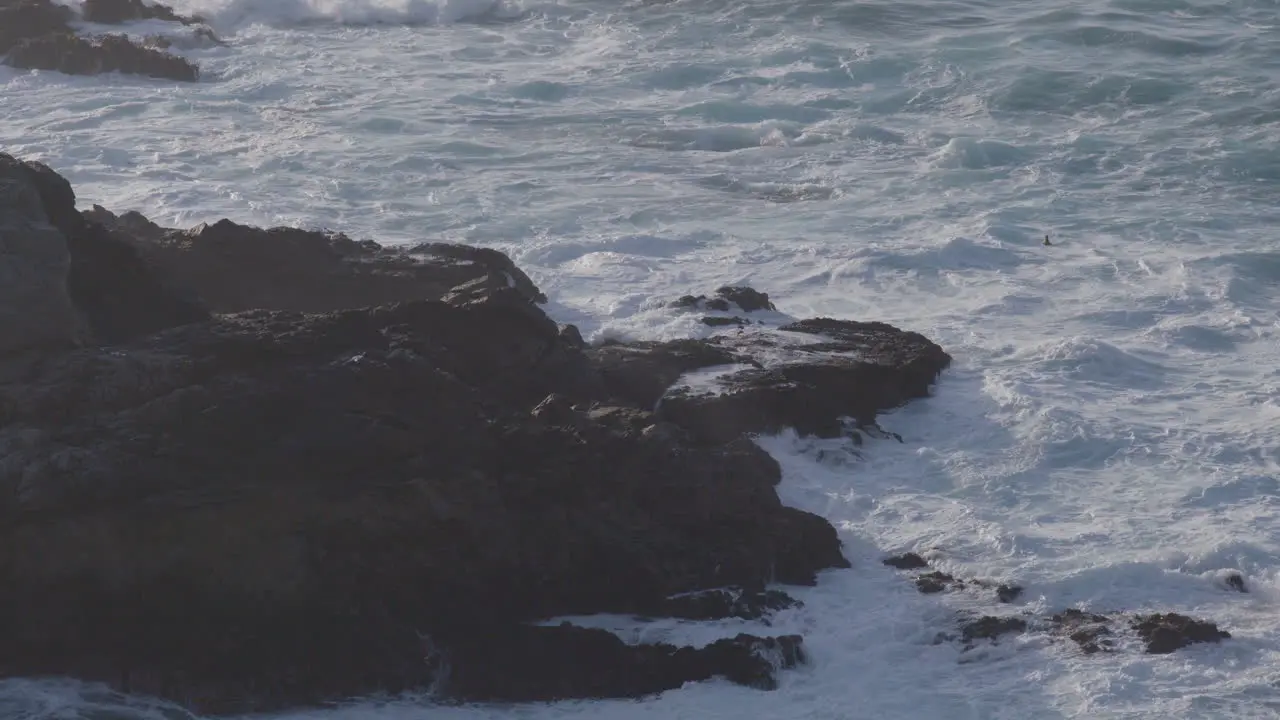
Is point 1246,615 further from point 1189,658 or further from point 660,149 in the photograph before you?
point 660,149

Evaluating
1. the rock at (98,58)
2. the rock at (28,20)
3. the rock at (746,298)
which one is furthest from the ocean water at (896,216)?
the rock at (28,20)

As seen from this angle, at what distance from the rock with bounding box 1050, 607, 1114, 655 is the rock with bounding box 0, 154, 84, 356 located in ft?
19.8

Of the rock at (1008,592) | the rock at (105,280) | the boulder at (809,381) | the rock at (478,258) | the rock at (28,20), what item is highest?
the rock at (28,20)

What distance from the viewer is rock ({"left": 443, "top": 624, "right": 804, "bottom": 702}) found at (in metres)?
8.91

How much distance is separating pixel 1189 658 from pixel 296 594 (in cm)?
496

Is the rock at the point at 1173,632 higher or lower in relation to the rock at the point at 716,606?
lower

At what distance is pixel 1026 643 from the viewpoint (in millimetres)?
9523

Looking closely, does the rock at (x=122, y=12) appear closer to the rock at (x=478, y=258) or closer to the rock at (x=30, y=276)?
the rock at (x=478, y=258)

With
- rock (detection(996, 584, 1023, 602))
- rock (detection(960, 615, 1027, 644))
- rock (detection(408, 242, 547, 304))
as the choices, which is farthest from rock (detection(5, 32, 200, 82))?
rock (detection(960, 615, 1027, 644))

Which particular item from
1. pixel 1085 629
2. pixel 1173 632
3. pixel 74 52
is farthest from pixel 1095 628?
pixel 74 52

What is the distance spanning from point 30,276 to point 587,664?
401cm

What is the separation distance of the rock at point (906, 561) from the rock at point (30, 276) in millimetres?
5137

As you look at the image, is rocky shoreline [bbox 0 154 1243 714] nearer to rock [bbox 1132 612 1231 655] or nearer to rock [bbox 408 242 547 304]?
rock [bbox 1132 612 1231 655]

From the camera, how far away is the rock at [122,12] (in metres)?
28.1
